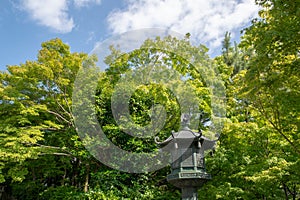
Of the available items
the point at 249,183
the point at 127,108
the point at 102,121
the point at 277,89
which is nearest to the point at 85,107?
the point at 102,121

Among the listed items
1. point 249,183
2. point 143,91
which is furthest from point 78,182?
point 249,183

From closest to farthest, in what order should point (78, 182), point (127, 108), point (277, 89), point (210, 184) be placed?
point (277, 89) < point (210, 184) < point (127, 108) < point (78, 182)

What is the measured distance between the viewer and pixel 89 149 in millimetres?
9227

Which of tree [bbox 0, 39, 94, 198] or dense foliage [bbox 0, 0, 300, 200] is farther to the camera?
tree [bbox 0, 39, 94, 198]

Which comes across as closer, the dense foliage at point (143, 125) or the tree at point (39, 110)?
the dense foliage at point (143, 125)

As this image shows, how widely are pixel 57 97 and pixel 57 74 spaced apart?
1.06 meters

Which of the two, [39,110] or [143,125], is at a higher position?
[39,110]

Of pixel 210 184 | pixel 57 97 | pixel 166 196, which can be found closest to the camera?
pixel 210 184

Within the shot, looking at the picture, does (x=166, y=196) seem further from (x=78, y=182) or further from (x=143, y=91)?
(x=78, y=182)

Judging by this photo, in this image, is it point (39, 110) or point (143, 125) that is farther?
point (39, 110)

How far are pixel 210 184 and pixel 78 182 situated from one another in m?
7.08

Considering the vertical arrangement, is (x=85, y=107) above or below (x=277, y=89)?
above

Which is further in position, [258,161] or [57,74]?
[57,74]

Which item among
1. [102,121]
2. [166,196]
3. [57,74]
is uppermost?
[57,74]
